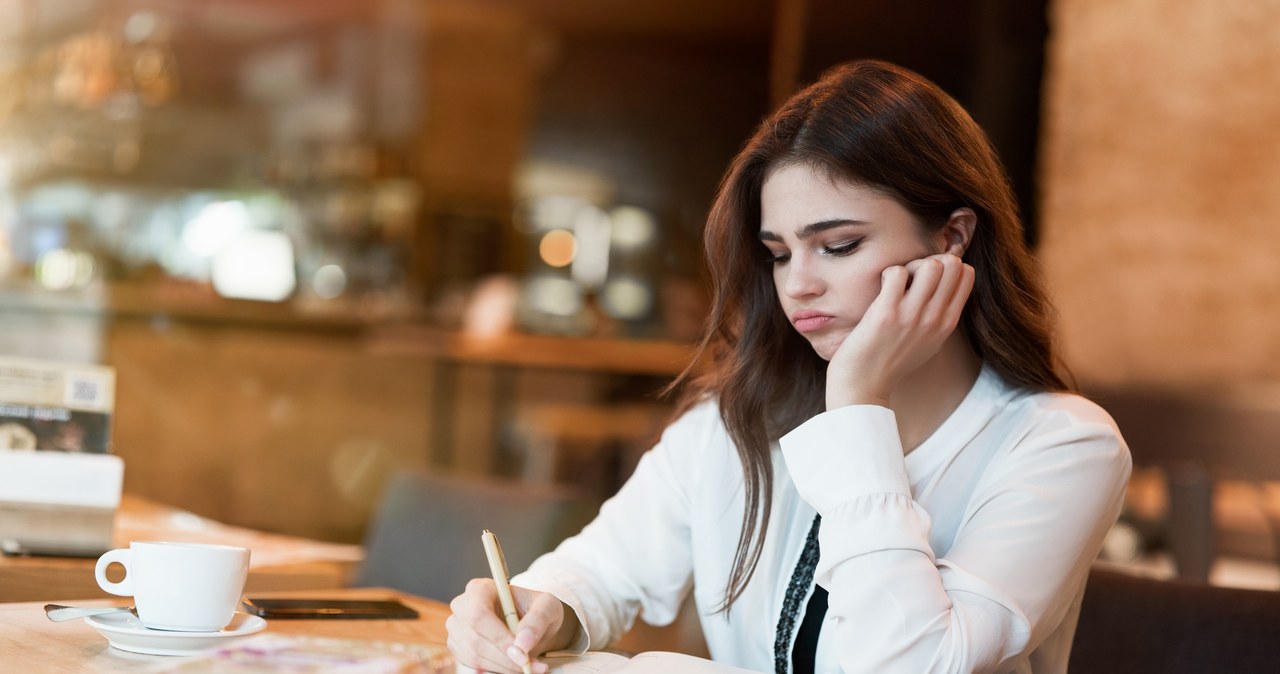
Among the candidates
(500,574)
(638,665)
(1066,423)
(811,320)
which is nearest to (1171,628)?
(1066,423)

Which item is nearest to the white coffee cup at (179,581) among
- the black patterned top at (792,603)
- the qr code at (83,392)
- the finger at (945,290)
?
the qr code at (83,392)

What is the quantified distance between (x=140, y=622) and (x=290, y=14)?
16.5 ft

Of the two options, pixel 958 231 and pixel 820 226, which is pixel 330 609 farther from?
pixel 958 231

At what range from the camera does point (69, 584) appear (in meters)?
1.37

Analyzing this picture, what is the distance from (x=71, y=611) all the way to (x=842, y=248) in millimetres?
784

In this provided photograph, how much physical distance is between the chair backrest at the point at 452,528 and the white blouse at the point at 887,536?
27 centimetres

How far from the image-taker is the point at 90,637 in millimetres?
1068

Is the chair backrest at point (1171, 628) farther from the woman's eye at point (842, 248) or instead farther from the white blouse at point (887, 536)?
the woman's eye at point (842, 248)

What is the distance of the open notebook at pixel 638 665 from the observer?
41.2 inches

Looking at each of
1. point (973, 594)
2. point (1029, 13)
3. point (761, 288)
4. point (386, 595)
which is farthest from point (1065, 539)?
point (1029, 13)

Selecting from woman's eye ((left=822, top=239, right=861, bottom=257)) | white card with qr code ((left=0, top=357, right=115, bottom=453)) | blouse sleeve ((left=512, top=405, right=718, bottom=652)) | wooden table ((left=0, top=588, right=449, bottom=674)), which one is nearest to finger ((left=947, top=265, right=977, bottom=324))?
woman's eye ((left=822, top=239, right=861, bottom=257))

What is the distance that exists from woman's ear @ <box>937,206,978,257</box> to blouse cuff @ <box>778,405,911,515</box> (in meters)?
0.23

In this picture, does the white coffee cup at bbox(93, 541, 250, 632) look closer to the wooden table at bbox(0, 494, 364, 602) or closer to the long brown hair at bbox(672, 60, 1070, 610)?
the wooden table at bbox(0, 494, 364, 602)

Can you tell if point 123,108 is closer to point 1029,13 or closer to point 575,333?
point 575,333
